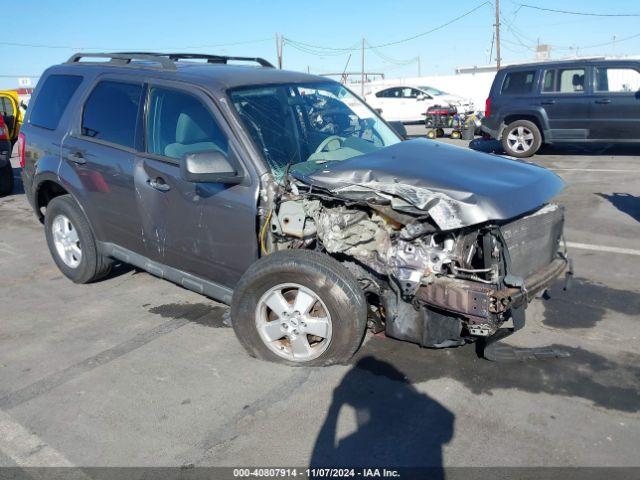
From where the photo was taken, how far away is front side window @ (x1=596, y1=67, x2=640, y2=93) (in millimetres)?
11602

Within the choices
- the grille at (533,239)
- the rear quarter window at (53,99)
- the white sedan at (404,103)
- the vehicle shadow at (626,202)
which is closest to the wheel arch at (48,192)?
the rear quarter window at (53,99)

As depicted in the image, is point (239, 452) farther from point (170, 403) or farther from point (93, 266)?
point (93, 266)

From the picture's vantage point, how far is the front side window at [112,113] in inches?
179

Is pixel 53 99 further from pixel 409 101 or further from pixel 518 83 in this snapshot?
pixel 409 101

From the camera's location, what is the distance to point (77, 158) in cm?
491

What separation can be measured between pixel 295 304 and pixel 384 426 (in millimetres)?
917

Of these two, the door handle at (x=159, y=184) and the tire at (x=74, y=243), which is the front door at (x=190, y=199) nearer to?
the door handle at (x=159, y=184)

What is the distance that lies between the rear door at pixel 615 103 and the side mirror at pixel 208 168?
34.3 ft

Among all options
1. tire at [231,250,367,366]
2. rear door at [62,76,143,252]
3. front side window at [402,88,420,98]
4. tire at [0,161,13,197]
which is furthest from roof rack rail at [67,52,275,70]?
front side window at [402,88,420,98]

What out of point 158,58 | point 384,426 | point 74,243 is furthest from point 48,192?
point 384,426

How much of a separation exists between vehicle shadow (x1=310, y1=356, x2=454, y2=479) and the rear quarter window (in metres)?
3.59

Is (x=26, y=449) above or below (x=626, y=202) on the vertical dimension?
below

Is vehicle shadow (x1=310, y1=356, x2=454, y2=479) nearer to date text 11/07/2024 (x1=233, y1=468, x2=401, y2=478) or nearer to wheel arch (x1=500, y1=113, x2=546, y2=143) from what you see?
date text 11/07/2024 (x1=233, y1=468, x2=401, y2=478)

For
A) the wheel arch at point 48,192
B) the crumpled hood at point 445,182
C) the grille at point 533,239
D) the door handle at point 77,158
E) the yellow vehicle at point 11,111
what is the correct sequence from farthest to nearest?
the yellow vehicle at point 11,111, the wheel arch at point 48,192, the door handle at point 77,158, the grille at point 533,239, the crumpled hood at point 445,182
